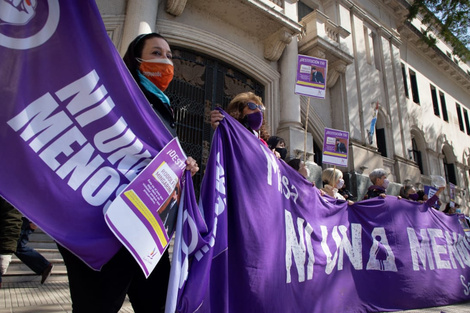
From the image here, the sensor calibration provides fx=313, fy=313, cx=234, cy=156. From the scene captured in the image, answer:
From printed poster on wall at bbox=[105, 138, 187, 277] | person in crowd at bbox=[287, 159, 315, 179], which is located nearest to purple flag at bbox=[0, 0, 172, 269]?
printed poster on wall at bbox=[105, 138, 187, 277]

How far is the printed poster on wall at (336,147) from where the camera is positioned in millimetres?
7215

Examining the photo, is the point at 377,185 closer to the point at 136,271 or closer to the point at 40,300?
the point at 136,271

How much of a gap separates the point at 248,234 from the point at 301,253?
856 millimetres

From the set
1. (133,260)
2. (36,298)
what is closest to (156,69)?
(133,260)

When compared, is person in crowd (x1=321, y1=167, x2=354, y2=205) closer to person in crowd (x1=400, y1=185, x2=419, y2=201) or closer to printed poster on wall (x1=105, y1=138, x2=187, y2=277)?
person in crowd (x1=400, y1=185, x2=419, y2=201)

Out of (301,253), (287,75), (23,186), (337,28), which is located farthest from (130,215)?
(337,28)

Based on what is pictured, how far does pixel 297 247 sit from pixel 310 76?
148 inches

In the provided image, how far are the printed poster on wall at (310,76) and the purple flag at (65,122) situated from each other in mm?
4522

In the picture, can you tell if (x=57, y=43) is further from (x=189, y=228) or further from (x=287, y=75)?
(x=287, y=75)

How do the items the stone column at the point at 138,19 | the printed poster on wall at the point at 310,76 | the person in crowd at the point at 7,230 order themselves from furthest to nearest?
the stone column at the point at 138,19, the printed poster on wall at the point at 310,76, the person in crowd at the point at 7,230

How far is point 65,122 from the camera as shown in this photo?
4.46 feet

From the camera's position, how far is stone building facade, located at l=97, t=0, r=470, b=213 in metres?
7.96

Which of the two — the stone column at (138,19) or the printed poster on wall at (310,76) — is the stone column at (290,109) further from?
the stone column at (138,19)

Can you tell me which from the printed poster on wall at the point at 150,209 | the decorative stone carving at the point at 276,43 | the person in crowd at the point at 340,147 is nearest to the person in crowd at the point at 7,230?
the printed poster on wall at the point at 150,209
